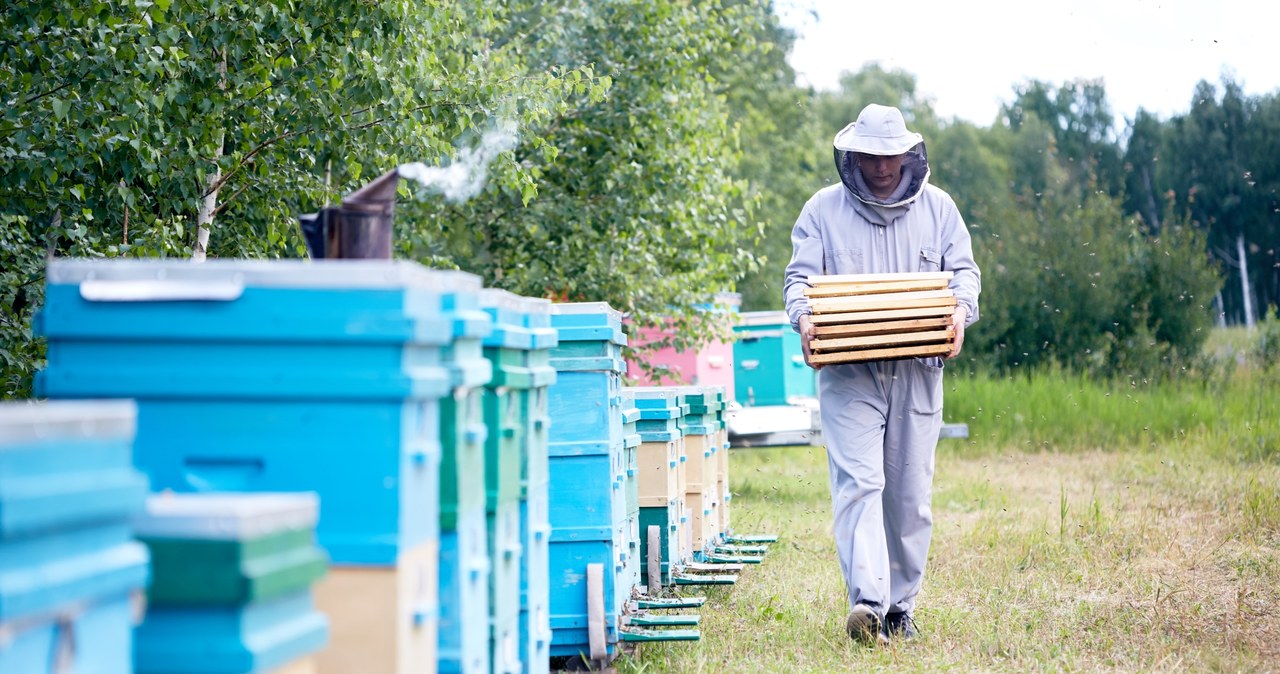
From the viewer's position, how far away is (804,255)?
511cm

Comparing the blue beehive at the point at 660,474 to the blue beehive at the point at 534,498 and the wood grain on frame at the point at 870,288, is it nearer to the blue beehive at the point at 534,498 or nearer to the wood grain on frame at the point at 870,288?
the wood grain on frame at the point at 870,288

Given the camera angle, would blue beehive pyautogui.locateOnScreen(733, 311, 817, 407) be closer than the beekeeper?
No

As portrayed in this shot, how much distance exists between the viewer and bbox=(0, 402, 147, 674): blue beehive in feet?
5.24

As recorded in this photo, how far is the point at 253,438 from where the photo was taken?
7.81ft

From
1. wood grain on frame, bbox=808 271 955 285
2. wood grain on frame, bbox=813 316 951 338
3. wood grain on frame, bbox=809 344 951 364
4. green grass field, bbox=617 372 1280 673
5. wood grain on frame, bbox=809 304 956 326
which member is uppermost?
wood grain on frame, bbox=808 271 955 285

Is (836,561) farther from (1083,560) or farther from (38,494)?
(38,494)

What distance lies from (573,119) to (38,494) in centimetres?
947

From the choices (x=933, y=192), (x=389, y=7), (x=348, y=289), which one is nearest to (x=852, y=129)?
(x=933, y=192)

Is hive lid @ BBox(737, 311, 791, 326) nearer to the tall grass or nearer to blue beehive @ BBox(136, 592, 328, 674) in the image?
the tall grass

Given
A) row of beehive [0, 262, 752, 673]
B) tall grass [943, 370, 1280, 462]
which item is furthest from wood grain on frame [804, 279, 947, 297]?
tall grass [943, 370, 1280, 462]

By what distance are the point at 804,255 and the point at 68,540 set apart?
372cm

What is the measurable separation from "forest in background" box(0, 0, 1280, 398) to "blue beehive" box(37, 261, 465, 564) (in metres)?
3.28

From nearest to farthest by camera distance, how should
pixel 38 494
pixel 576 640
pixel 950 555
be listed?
pixel 38 494 → pixel 576 640 → pixel 950 555

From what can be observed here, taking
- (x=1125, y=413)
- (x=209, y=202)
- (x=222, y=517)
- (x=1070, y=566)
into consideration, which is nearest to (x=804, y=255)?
(x=1070, y=566)
